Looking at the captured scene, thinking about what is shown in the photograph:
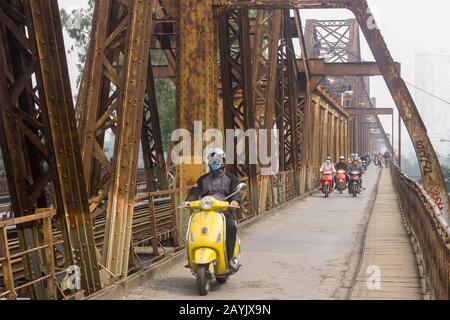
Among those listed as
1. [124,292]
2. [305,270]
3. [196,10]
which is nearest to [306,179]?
[196,10]

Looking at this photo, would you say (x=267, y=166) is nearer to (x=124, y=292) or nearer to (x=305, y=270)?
(x=305, y=270)

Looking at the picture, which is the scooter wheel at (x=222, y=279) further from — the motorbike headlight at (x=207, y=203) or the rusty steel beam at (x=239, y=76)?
the rusty steel beam at (x=239, y=76)

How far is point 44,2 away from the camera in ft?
20.9

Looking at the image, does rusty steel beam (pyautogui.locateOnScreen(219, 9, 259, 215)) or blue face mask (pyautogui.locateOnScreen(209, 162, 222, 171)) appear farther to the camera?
rusty steel beam (pyautogui.locateOnScreen(219, 9, 259, 215))

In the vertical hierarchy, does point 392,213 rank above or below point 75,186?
below

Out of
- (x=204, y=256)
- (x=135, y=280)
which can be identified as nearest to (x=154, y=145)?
(x=135, y=280)

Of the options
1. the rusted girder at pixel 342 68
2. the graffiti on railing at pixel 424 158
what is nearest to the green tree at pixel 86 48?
the rusted girder at pixel 342 68

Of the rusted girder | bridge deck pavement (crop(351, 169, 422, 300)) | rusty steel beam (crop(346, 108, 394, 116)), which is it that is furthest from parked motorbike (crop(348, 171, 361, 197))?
rusty steel beam (crop(346, 108, 394, 116))

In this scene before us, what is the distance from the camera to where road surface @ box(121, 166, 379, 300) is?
305 inches

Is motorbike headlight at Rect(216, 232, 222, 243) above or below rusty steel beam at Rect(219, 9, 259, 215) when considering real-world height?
below

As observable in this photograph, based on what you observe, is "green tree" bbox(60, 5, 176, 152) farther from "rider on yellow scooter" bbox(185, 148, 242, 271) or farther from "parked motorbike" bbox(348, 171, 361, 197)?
"rider on yellow scooter" bbox(185, 148, 242, 271)

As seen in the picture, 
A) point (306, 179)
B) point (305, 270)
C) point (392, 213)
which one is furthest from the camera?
point (306, 179)

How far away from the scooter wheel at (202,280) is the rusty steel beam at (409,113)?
6336 mm

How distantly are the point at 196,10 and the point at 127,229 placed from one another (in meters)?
5.10
